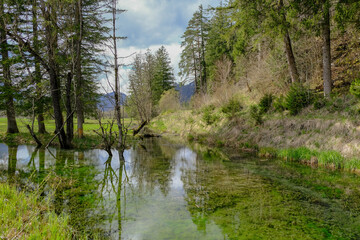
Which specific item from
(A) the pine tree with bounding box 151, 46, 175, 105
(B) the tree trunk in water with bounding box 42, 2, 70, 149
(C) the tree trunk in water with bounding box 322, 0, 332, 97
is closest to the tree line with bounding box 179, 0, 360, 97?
(C) the tree trunk in water with bounding box 322, 0, 332, 97

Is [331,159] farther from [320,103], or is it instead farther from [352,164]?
[320,103]

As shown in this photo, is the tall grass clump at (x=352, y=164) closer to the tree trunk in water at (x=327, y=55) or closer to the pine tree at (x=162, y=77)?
the tree trunk in water at (x=327, y=55)

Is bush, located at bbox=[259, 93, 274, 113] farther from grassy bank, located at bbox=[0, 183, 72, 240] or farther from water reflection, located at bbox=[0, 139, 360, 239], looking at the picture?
grassy bank, located at bbox=[0, 183, 72, 240]

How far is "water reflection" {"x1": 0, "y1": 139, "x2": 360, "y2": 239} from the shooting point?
11.8ft

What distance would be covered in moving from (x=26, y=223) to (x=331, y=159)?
8.57m

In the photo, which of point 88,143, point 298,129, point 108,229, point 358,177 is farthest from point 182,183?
point 88,143

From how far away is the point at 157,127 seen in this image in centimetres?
2970

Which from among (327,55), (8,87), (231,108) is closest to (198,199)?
(327,55)

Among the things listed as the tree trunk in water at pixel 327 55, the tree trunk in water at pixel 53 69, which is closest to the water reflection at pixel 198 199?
the tree trunk in water at pixel 53 69

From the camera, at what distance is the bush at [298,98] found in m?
11.1

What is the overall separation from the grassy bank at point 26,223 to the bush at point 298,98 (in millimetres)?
10989

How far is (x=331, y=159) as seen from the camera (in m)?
7.62

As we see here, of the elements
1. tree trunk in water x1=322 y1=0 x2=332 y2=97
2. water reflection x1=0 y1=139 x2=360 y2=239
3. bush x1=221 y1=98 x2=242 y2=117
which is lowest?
water reflection x1=0 y1=139 x2=360 y2=239

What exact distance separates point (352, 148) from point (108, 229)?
7.79 meters
